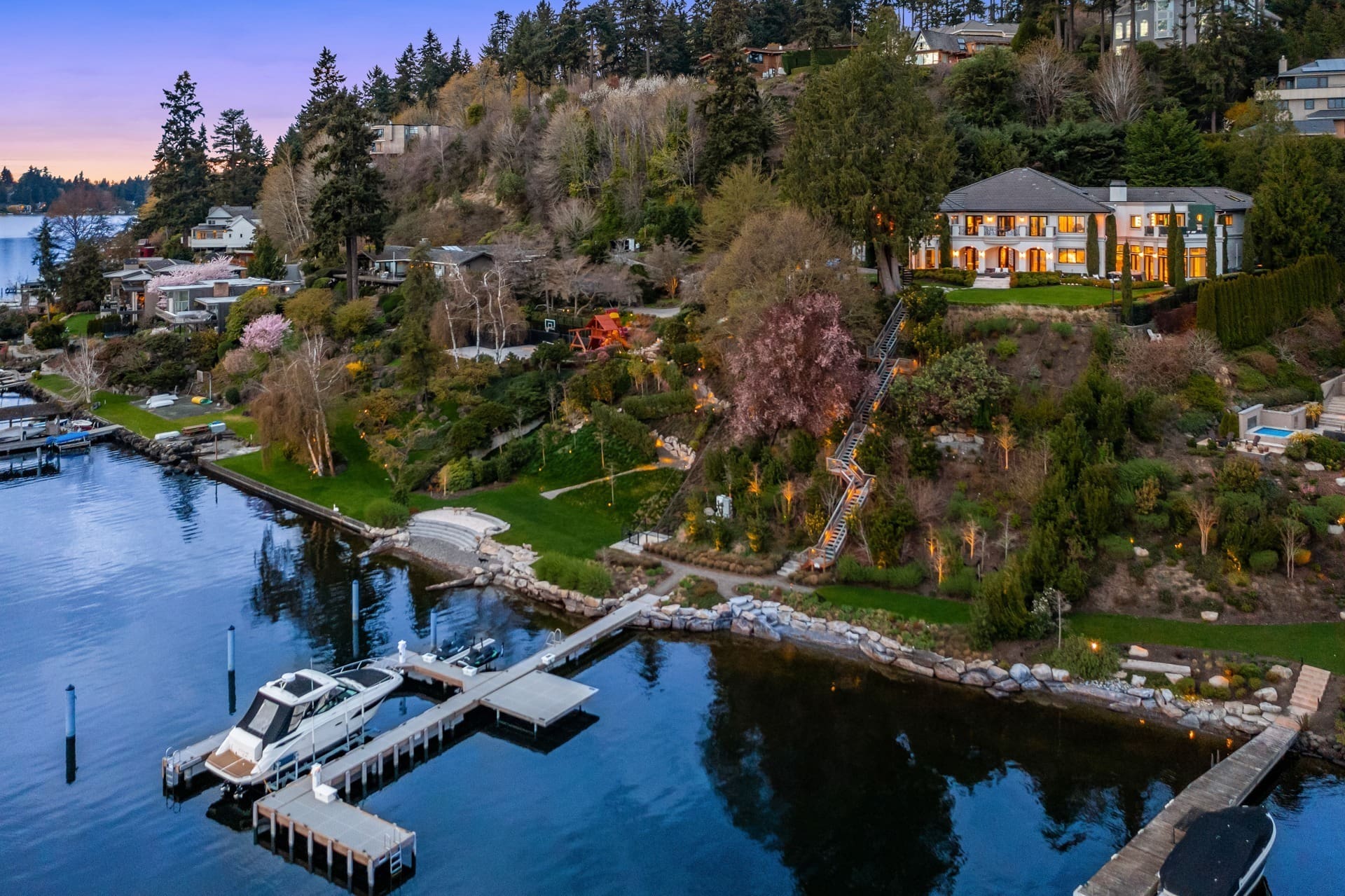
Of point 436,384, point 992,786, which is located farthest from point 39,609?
point 992,786

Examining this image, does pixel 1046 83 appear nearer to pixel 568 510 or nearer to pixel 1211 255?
pixel 1211 255

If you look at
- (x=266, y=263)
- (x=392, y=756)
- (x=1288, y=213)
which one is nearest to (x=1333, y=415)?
(x=1288, y=213)

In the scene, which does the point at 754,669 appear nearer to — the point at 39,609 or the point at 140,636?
the point at 140,636

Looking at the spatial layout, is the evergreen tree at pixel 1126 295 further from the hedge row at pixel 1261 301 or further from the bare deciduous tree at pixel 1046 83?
the bare deciduous tree at pixel 1046 83

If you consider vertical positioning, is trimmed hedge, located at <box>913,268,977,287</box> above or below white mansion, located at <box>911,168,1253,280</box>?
below

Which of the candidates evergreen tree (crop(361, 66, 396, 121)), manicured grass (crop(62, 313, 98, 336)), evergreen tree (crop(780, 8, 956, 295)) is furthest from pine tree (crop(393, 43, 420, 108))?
evergreen tree (crop(780, 8, 956, 295))

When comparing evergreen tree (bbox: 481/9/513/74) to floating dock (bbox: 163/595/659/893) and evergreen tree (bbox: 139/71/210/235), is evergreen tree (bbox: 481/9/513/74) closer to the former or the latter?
evergreen tree (bbox: 139/71/210/235)

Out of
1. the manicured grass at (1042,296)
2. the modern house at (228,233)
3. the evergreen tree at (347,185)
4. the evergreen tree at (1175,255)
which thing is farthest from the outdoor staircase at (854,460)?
the modern house at (228,233)
